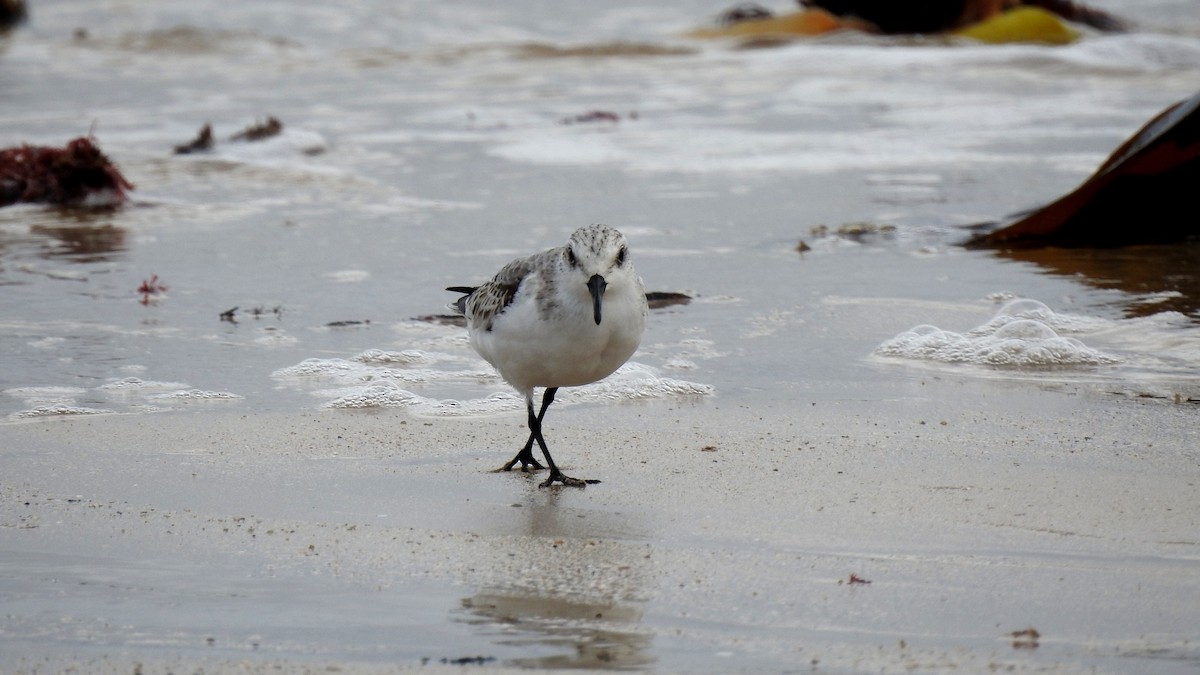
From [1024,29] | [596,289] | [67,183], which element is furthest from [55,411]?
[1024,29]

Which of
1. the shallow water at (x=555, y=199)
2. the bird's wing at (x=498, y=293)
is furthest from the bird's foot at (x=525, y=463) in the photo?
the shallow water at (x=555, y=199)

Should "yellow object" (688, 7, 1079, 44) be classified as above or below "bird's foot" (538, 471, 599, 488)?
above

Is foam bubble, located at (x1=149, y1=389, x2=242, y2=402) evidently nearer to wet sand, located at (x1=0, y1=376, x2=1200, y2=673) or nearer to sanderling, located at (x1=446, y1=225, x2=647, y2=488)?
wet sand, located at (x1=0, y1=376, x2=1200, y2=673)

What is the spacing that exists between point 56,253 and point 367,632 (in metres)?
5.68

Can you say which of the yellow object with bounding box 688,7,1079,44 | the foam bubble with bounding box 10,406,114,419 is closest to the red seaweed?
the foam bubble with bounding box 10,406,114,419

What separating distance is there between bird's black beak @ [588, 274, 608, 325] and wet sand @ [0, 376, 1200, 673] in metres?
0.60

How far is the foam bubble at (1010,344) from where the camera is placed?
5.77 m

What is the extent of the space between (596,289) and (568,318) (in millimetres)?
164

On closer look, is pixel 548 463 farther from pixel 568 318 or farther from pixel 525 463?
pixel 568 318

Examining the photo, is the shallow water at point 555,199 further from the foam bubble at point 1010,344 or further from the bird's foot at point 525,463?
the bird's foot at point 525,463

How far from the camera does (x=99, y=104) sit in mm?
15391

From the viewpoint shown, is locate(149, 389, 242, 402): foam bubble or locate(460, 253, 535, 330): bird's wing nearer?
locate(460, 253, 535, 330): bird's wing

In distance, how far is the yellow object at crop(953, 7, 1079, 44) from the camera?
19.4m

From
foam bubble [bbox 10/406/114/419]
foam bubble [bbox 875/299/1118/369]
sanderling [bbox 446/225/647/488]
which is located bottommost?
foam bubble [bbox 10/406/114/419]
